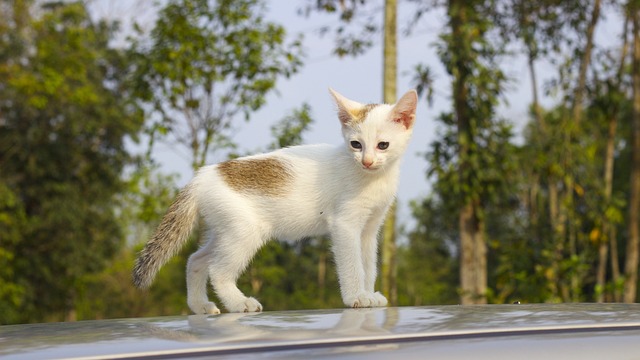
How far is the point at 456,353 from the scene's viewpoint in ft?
6.13

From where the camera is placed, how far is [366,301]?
3.75 m

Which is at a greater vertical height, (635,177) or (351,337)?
(635,177)

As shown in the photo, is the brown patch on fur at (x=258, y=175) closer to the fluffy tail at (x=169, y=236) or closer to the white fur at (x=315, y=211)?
the white fur at (x=315, y=211)

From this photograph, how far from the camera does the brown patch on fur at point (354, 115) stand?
164 inches

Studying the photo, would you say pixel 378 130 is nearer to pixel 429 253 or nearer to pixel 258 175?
pixel 258 175

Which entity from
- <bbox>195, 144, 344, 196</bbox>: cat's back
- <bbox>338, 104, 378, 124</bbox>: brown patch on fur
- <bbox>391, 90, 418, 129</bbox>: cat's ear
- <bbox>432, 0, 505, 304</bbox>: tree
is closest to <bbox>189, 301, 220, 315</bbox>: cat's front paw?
<bbox>195, 144, 344, 196</bbox>: cat's back

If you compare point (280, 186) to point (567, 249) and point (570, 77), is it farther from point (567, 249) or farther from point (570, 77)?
point (570, 77)

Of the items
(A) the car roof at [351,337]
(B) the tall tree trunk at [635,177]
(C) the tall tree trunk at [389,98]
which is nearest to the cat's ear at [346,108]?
(A) the car roof at [351,337]

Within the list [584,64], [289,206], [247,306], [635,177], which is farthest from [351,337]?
[635,177]

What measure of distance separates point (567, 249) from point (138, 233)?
2586cm

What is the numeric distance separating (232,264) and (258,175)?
0.41m

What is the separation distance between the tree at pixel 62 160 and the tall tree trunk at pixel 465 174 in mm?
15770

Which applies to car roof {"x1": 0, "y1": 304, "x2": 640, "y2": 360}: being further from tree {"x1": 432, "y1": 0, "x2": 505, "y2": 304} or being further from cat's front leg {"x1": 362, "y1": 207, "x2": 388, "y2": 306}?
tree {"x1": 432, "y1": 0, "x2": 505, "y2": 304}

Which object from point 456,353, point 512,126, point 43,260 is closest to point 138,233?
point 43,260
